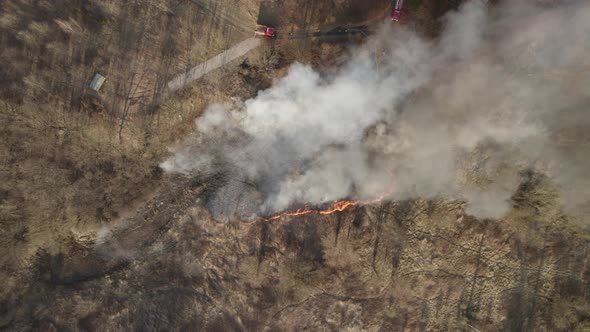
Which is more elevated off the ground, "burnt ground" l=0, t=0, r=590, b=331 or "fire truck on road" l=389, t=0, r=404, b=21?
"fire truck on road" l=389, t=0, r=404, b=21

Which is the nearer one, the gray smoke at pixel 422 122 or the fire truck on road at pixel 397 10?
the gray smoke at pixel 422 122

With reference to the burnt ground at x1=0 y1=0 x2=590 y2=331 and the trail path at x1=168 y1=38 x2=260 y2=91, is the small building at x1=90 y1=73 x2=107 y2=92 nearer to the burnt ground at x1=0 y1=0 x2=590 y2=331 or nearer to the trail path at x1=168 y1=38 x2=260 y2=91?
the burnt ground at x1=0 y1=0 x2=590 y2=331

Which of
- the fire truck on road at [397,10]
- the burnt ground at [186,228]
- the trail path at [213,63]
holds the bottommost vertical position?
the burnt ground at [186,228]

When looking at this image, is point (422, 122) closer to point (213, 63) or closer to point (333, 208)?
point (333, 208)

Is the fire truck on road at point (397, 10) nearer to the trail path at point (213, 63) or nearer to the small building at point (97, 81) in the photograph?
the trail path at point (213, 63)

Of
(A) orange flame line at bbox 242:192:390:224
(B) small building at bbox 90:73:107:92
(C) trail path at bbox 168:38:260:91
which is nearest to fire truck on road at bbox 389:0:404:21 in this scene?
(C) trail path at bbox 168:38:260:91

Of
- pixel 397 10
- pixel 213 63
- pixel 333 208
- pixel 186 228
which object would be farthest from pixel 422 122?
pixel 186 228

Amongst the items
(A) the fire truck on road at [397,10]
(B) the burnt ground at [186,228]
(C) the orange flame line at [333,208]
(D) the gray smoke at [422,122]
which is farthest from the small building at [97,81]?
(A) the fire truck on road at [397,10]
